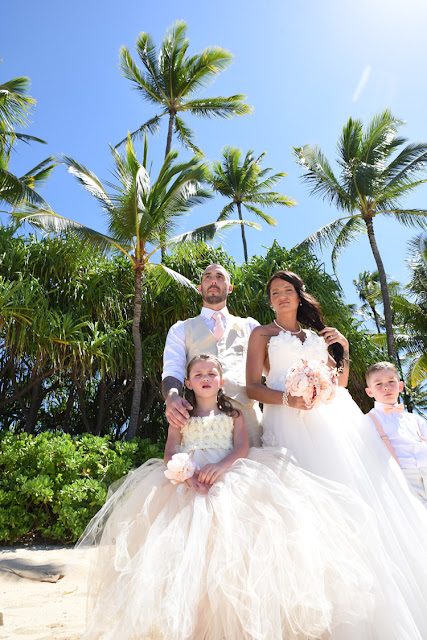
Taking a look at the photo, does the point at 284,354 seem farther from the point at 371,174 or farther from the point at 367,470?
the point at 371,174

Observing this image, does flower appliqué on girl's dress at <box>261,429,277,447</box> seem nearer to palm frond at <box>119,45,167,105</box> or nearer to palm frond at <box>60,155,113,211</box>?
palm frond at <box>60,155,113,211</box>

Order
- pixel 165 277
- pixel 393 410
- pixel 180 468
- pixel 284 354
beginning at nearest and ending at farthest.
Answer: pixel 180 468, pixel 284 354, pixel 393 410, pixel 165 277

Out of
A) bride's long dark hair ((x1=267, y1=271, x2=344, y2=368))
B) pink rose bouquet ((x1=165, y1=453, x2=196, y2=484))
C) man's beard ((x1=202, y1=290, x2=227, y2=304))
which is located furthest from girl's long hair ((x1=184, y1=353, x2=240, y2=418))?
bride's long dark hair ((x1=267, y1=271, x2=344, y2=368))

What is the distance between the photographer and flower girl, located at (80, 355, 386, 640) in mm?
1599

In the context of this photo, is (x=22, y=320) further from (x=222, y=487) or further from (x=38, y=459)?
(x=222, y=487)

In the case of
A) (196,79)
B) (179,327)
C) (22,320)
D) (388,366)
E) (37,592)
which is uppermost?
(196,79)

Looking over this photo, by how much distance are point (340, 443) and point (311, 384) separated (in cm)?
34

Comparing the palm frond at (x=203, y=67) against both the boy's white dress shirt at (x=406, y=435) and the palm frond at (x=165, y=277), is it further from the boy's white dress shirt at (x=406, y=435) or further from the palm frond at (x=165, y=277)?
the boy's white dress shirt at (x=406, y=435)

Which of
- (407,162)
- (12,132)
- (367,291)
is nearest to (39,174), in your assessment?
(12,132)

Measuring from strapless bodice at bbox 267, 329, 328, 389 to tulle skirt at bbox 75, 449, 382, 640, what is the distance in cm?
73

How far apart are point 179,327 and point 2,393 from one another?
824cm

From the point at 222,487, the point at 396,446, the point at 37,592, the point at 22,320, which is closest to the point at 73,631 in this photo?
the point at 37,592

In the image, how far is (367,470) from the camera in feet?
7.34

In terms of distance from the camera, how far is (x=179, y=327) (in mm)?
2943
